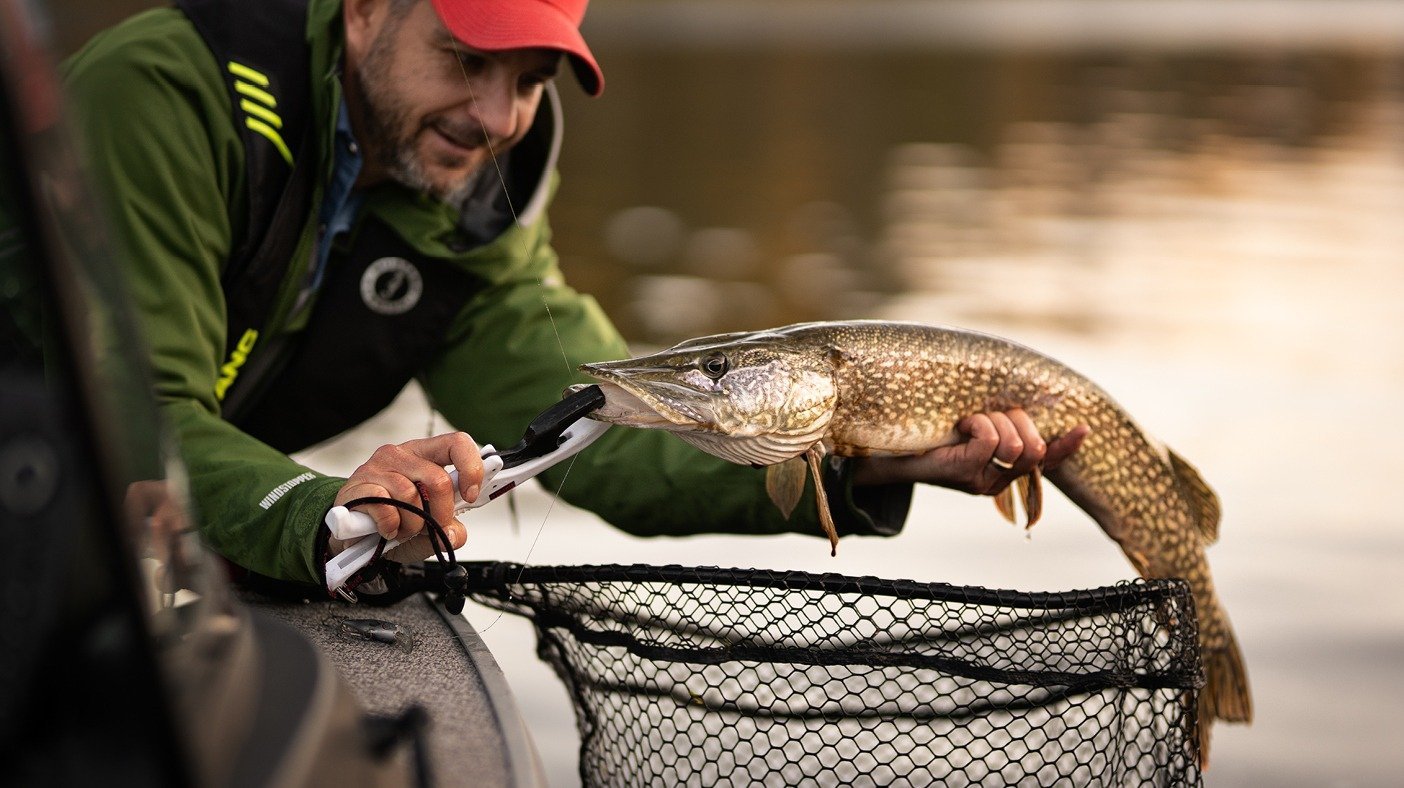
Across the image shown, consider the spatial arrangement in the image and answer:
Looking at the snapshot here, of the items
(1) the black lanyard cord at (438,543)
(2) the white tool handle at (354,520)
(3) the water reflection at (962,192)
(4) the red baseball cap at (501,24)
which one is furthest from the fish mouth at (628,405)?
(3) the water reflection at (962,192)

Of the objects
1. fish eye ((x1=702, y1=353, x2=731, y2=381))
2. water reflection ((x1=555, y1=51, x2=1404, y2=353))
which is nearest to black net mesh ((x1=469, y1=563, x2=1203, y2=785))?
fish eye ((x1=702, y1=353, x2=731, y2=381))

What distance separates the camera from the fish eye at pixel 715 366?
2436 mm

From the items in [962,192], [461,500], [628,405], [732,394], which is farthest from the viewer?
[962,192]

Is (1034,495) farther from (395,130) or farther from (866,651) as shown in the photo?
(395,130)

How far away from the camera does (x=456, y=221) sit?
310cm

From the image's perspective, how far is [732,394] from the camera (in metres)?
2.42

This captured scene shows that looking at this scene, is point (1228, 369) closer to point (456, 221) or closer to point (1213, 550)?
point (1213, 550)

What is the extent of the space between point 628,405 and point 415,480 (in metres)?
0.38

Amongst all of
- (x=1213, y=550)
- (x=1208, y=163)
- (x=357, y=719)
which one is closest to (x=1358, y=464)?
(x=1213, y=550)

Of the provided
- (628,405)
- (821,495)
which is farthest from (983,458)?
(628,405)

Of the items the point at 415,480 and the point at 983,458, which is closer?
the point at 415,480

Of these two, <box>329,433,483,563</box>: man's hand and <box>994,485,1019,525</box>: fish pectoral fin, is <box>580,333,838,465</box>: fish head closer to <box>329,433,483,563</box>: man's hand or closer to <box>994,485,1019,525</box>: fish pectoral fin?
<box>329,433,483,563</box>: man's hand

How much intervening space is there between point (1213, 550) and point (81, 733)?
16.1 feet

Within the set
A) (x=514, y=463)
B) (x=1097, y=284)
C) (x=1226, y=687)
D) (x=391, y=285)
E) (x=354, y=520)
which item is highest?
(x=1097, y=284)
